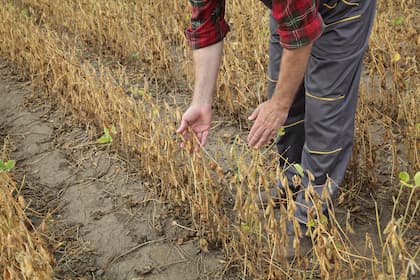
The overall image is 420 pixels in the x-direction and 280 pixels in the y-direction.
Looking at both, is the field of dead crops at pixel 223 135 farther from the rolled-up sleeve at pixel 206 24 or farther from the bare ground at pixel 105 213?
the rolled-up sleeve at pixel 206 24

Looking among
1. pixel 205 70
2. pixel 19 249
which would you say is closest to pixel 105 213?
pixel 19 249

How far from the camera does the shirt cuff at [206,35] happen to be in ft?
5.39

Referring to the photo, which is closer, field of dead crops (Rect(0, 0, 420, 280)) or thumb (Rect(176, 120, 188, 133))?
field of dead crops (Rect(0, 0, 420, 280))

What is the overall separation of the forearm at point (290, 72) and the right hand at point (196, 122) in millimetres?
311

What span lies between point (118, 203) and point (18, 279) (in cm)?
79

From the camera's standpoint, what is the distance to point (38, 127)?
2.98 m

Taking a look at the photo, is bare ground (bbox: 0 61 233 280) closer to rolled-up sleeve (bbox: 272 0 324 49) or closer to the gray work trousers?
the gray work trousers

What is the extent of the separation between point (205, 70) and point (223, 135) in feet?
3.61

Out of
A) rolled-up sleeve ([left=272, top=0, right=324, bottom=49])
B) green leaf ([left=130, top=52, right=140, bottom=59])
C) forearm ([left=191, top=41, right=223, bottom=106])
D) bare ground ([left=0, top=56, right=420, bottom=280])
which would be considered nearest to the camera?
rolled-up sleeve ([left=272, top=0, right=324, bottom=49])

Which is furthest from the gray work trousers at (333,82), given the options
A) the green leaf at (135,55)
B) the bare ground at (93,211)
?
the green leaf at (135,55)

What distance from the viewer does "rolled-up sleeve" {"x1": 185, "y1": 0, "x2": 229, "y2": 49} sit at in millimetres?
1612

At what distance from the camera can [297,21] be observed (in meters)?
1.35

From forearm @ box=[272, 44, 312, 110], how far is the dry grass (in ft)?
3.00

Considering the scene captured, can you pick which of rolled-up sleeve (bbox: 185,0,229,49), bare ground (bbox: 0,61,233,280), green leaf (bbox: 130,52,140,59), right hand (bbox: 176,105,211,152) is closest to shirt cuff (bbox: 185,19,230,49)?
rolled-up sleeve (bbox: 185,0,229,49)
